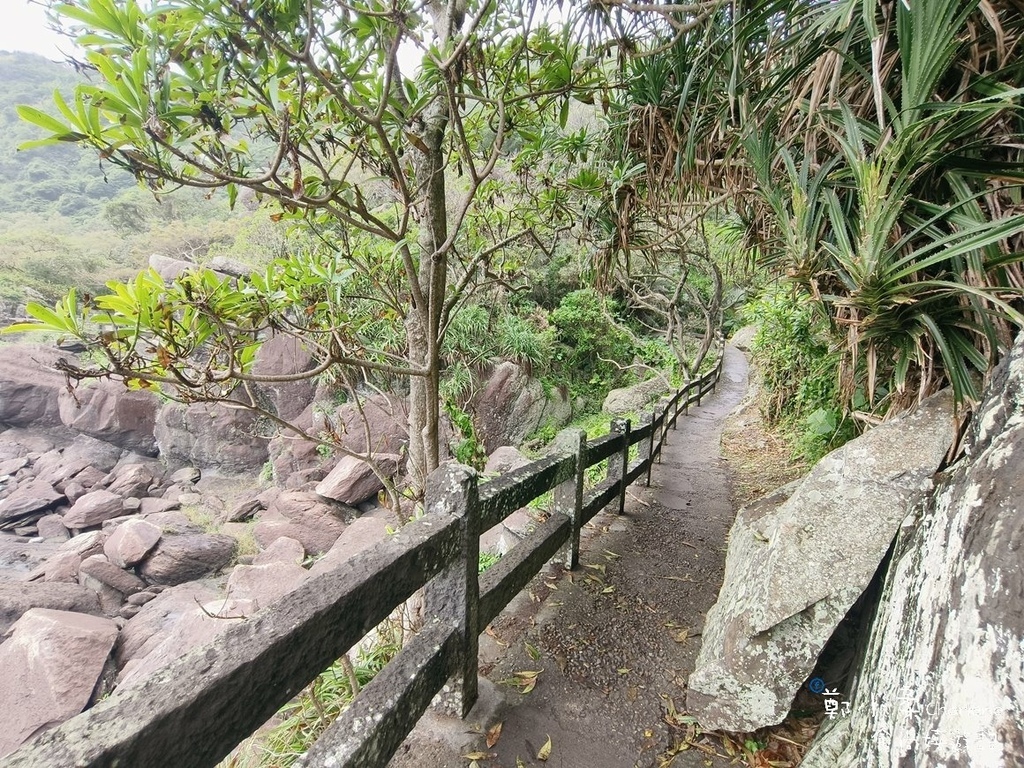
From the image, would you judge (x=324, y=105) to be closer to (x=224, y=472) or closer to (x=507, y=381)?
(x=507, y=381)

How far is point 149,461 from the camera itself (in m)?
17.4

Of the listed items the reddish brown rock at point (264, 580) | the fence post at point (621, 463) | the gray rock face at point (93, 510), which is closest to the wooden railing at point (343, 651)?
the fence post at point (621, 463)

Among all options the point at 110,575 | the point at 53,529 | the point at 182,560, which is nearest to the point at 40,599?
the point at 110,575

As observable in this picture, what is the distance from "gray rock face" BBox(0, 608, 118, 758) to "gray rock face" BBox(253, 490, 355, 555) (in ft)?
11.6

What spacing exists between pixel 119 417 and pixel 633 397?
62.2 feet

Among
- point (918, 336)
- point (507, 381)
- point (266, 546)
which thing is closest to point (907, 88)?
point (918, 336)

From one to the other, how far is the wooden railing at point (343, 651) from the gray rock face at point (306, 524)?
9420 mm

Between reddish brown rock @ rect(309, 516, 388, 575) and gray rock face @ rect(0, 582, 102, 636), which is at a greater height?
reddish brown rock @ rect(309, 516, 388, 575)

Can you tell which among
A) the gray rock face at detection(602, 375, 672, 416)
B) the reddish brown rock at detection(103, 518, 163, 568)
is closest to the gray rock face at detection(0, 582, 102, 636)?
the reddish brown rock at detection(103, 518, 163, 568)

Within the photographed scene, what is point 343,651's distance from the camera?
1.22 meters

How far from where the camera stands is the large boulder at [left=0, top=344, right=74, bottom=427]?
60.7 feet

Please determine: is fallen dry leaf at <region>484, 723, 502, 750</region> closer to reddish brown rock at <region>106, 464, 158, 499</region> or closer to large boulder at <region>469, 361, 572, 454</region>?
large boulder at <region>469, 361, 572, 454</region>

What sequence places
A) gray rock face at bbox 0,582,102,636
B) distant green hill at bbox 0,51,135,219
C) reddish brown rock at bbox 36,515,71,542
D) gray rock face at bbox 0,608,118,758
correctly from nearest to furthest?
gray rock face at bbox 0,608,118,758 → gray rock face at bbox 0,582,102,636 → reddish brown rock at bbox 36,515,71,542 → distant green hill at bbox 0,51,135,219

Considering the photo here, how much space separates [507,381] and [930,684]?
9977 millimetres
